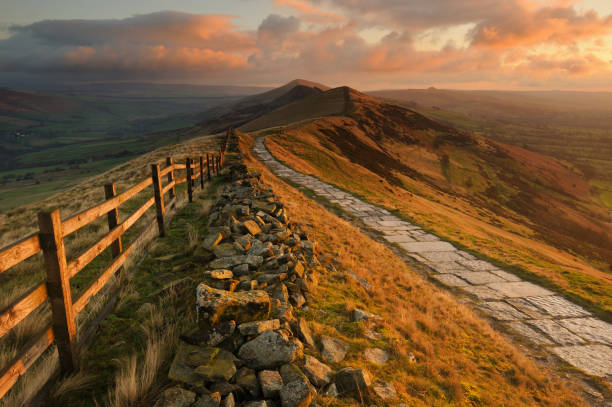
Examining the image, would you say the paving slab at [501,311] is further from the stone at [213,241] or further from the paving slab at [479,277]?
the stone at [213,241]

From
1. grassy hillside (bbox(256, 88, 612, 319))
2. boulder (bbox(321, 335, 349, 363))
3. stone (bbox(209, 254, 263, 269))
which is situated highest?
stone (bbox(209, 254, 263, 269))

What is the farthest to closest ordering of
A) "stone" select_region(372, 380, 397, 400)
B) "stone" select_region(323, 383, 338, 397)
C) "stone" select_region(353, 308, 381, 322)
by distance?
"stone" select_region(353, 308, 381, 322) < "stone" select_region(372, 380, 397, 400) < "stone" select_region(323, 383, 338, 397)

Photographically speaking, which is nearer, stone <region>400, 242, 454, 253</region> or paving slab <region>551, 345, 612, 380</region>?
paving slab <region>551, 345, 612, 380</region>

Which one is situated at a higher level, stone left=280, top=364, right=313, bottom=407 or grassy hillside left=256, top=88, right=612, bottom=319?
stone left=280, top=364, right=313, bottom=407

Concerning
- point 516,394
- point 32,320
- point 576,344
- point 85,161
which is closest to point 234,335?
point 32,320

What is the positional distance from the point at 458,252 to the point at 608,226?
63306 millimetres

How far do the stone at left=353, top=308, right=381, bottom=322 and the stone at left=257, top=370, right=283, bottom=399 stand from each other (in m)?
2.23

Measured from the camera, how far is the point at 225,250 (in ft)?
19.0

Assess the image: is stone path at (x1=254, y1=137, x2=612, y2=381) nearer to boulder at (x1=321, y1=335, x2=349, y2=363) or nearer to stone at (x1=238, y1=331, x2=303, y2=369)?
boulder at (x1=321, y1=335, x2=349, y2=363)

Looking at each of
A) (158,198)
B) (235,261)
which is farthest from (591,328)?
(158,198)

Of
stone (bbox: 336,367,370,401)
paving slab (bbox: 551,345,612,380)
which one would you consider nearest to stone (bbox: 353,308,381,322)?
stone (bbox: 336,367,370,401)

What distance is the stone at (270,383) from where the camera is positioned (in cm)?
286

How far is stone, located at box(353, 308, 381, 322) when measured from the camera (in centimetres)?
497

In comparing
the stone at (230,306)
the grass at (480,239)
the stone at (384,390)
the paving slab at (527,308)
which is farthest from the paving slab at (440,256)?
the stone at (230,306)
